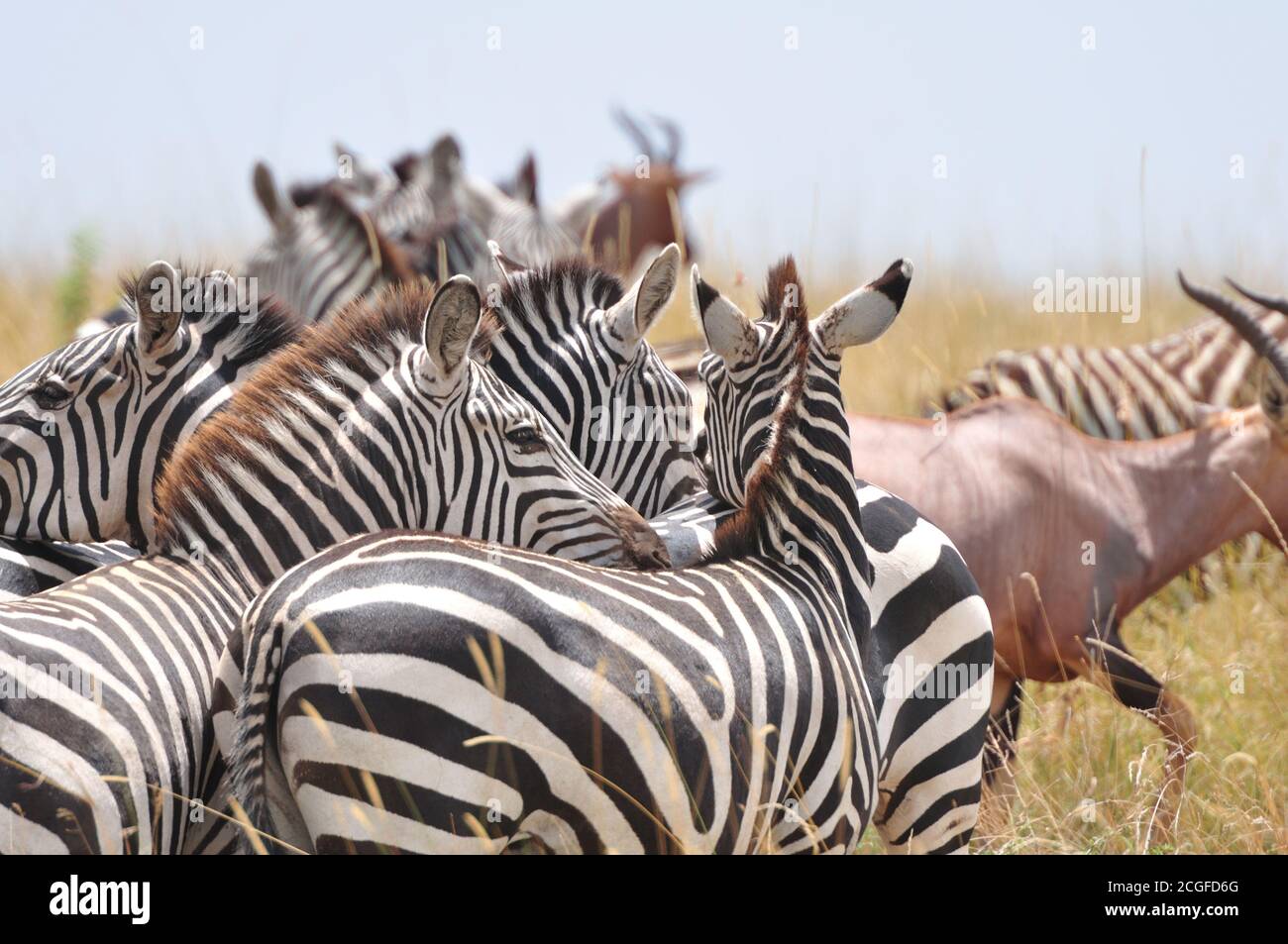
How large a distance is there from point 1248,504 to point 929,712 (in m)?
3.38

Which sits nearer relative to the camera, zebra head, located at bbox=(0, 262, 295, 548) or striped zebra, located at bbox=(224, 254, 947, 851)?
striped zebra, located at bbox=(224, 254, 947, 851)

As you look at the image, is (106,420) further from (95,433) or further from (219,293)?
(219,293)

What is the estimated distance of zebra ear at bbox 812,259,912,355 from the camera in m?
3.74

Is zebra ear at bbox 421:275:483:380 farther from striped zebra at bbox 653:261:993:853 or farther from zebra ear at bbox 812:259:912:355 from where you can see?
zebra ear at bbox 812:259:912:355

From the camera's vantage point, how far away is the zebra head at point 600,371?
455 centimetres

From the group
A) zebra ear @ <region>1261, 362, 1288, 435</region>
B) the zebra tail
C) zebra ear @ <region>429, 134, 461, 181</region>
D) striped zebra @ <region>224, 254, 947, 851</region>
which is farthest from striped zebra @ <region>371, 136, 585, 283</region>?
the zebra tail

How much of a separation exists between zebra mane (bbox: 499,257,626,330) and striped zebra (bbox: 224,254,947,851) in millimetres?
1578

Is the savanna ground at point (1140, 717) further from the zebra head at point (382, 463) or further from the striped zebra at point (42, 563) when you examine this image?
the striped zebra at point (42, 563)

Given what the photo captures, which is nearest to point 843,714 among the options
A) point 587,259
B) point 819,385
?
point 819,385

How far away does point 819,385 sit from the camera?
3.71m

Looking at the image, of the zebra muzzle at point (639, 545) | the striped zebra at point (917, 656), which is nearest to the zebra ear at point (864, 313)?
the striped zebra at point (917, 656)

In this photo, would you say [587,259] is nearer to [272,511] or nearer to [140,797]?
[272,511]

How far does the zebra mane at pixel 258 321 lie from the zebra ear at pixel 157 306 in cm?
18
